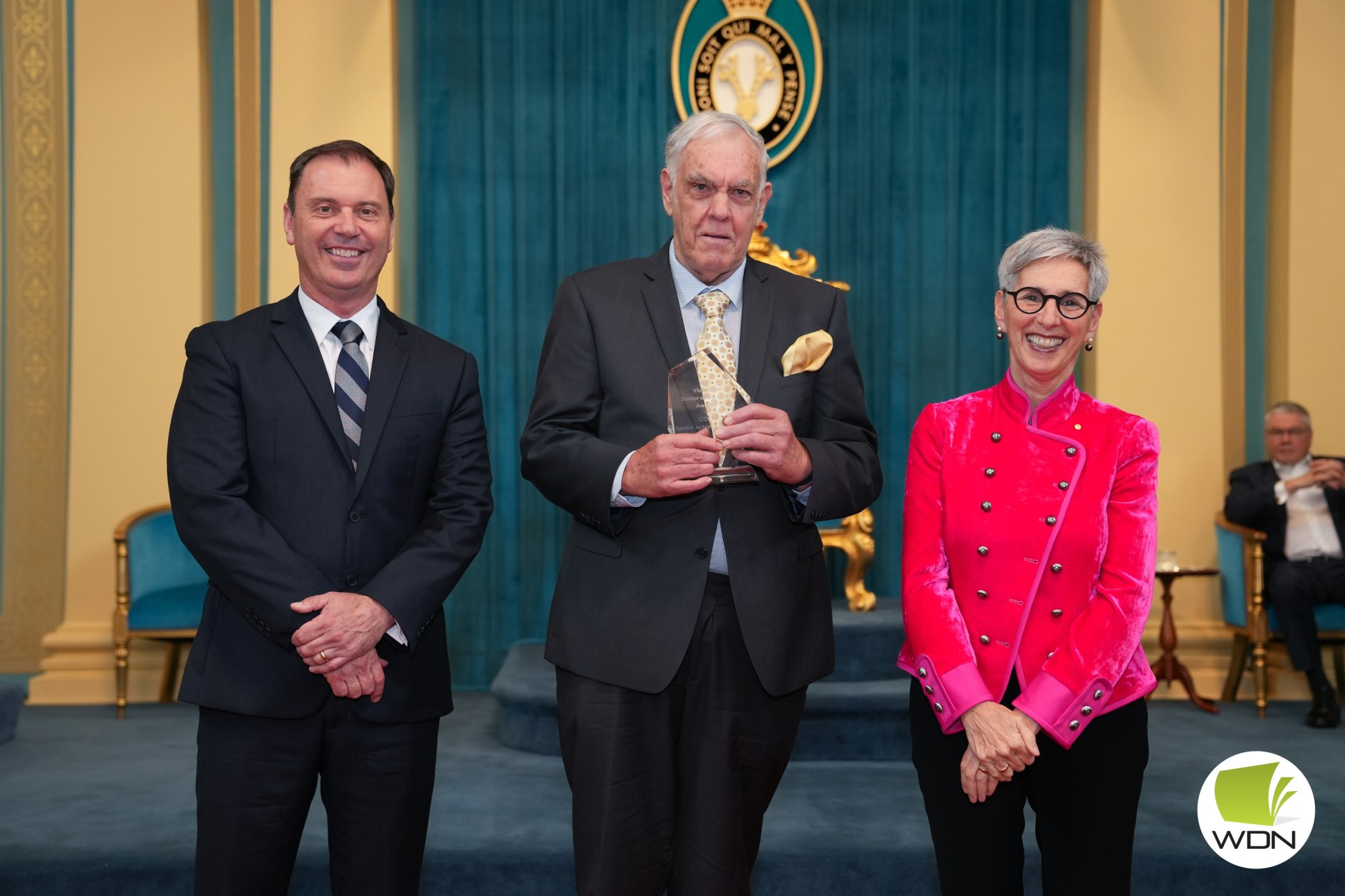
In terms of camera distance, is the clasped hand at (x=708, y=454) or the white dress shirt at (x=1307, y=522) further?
the white dress shirt at (x=1307, y=522)

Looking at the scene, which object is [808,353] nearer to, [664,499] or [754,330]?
[754,330]

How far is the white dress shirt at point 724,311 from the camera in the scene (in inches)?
77.2

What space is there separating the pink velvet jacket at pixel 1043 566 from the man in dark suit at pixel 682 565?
0.64 ft

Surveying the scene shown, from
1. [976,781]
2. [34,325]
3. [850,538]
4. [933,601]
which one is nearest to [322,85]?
[34,325]

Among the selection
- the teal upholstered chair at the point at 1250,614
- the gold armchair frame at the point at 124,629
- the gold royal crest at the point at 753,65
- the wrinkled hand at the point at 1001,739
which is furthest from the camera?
the gold royal crest at the point at 753,65

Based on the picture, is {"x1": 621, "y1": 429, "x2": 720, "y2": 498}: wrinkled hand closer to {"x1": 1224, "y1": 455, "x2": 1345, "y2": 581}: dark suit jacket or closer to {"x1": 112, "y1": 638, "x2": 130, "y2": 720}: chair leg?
{"x1": 112, "y1": 638, "x2": 130, "y2": 720}: chair leg

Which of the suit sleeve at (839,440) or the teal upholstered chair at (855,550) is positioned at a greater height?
the suit sleeve at (839,440)

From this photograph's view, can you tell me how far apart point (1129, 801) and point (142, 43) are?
5082 mm

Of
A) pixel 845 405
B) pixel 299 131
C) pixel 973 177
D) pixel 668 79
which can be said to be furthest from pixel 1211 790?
pixel 299 131

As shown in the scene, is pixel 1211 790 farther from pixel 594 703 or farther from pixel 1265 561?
pixel 594 703

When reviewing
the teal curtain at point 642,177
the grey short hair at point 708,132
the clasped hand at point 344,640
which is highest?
the teal curtain at point 642,177

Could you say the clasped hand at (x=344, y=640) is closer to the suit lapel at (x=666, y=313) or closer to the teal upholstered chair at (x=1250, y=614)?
the suit lapel at (x=666, y=313)

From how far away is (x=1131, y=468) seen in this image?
1.86 m

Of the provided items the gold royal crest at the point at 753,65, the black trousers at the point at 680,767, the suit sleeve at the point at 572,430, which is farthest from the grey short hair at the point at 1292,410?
the suit sleeve at the point at 572,430
